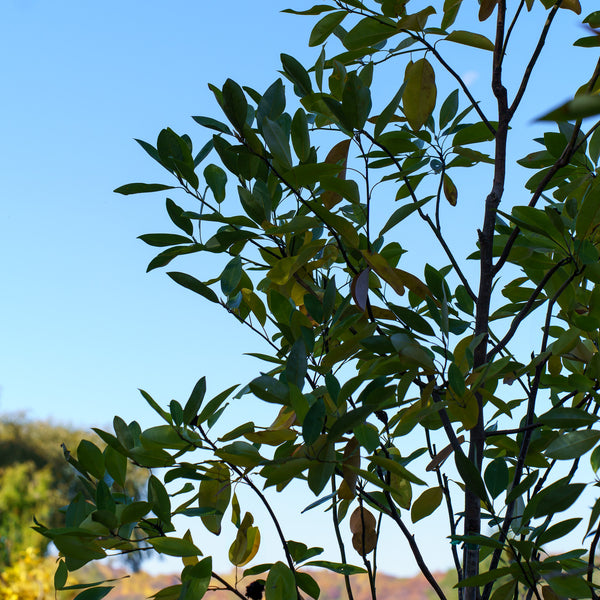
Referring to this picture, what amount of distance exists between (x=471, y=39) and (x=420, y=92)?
119 millimetres

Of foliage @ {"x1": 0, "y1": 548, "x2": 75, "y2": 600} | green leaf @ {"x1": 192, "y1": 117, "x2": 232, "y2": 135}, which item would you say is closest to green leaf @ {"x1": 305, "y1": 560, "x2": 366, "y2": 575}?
green leaf @ {"x1": 192, "y1": 117, "x2": 232, "y2": 135}

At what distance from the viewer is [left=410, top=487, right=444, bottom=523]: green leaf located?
2.89 ft

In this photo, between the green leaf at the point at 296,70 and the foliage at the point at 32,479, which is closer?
the green leaf at the point at 296,70

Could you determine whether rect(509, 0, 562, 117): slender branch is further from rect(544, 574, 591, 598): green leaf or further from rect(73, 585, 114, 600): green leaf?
rect(73, 585, 114, 600): green leaf

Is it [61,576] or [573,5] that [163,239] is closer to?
[61,576]

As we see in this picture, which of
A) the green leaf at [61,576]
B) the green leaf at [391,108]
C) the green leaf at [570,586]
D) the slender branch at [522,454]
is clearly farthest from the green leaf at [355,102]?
the green leaf at [61,576]

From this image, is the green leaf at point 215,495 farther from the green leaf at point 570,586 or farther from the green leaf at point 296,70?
the green leaf at point 296,70

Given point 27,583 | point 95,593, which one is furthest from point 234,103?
point 27,583

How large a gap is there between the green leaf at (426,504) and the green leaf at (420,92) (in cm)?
55

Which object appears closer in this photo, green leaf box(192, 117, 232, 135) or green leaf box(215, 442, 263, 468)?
green leaf box(215, 442, 263, 468)

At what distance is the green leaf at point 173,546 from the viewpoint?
0.73 metres

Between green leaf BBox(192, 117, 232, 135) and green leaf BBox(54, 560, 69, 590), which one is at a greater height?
green leaf BBox(192, 117, 232, 135)

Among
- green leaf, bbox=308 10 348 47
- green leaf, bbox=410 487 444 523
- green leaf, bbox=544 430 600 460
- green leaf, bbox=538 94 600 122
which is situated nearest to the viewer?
green leaf, bbox=538 94 600 122

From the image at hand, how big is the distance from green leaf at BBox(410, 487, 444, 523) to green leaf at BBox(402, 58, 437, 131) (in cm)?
55
